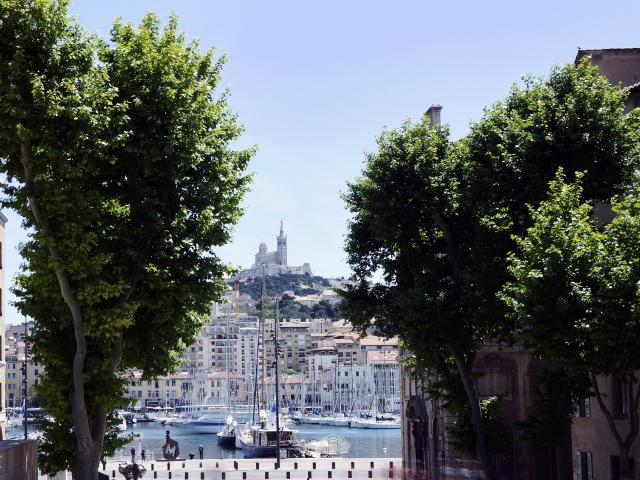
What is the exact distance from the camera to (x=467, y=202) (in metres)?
29.5

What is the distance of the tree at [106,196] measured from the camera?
70.4 ft

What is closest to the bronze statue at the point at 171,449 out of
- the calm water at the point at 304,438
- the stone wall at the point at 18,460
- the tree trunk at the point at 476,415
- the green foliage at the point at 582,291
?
the calm water at the point at 304,438

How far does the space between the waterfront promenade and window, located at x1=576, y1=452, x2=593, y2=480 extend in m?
13.9

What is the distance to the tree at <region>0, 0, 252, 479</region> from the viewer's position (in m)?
21.5

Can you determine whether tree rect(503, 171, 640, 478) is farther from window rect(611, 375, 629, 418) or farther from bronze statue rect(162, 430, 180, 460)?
bronze statue rect(162, 430, 180, 460)

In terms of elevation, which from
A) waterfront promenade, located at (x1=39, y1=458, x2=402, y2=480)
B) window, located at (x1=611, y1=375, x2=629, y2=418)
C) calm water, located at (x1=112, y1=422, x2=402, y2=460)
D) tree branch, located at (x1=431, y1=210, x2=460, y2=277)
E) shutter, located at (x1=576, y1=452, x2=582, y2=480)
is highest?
tree branch, located at (x1=431, y1=210, x2=460, y2=277)

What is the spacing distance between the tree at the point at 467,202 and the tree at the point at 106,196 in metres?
7.72

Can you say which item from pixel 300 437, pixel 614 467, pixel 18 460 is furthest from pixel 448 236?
pixel 300 437

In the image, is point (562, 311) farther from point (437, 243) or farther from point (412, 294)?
point (437, 243)

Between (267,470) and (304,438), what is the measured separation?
85.2m

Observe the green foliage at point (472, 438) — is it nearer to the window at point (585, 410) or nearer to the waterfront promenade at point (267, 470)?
the window at point (585, 410)

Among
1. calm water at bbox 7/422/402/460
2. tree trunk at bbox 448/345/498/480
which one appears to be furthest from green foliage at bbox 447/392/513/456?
calm water at bbox 7/422/402/460

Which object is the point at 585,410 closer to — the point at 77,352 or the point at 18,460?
the point at 77,352

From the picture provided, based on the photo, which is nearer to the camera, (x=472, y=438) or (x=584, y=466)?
(x=472, y=438)
